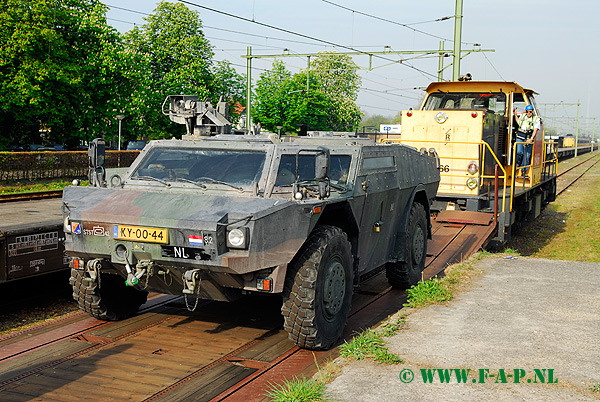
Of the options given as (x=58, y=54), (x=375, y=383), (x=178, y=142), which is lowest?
(x=375, y=383)

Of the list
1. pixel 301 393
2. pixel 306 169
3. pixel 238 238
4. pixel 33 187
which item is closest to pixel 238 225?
pixel 238 238

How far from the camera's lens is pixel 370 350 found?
5.86 metres

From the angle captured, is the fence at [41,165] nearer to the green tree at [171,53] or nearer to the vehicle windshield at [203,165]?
the green tree at [171,53]

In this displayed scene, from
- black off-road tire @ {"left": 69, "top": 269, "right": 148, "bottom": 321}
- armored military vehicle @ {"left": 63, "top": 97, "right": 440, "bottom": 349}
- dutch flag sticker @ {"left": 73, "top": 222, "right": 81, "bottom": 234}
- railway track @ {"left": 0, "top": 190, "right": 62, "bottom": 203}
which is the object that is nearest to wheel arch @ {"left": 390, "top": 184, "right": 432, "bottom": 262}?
armored military vehicle @ {"left": 63, "top": 97, "right": 440, "bottom": 349}

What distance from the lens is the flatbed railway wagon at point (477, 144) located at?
1320cm

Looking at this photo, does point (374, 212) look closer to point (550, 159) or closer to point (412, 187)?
point (412, 187)

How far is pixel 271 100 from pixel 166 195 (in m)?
40.0

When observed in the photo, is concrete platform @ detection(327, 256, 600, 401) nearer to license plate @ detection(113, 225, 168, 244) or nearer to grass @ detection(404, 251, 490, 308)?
grass @ detection(404, 251, 490, 308)

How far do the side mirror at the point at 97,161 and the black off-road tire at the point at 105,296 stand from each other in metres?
0.98

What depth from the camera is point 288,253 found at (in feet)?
20.1

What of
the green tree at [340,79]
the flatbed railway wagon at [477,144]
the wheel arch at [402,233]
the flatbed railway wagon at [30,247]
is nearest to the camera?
the flatbed railway wagon at [30,247]

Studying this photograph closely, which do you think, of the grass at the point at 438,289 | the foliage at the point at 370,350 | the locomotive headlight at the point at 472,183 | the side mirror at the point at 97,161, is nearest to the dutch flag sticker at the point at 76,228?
the side mirror at the point at 97,161

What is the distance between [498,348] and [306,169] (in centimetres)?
267

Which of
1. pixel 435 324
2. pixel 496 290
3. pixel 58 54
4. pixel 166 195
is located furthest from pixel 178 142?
pixel 58 54
